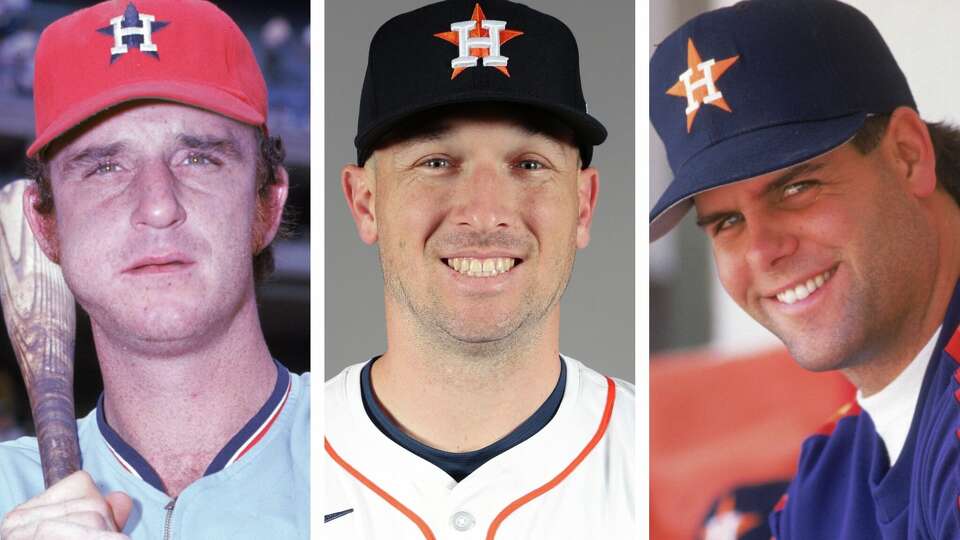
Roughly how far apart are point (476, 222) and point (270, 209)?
0.49 meters

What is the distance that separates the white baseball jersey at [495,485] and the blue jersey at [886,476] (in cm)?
41

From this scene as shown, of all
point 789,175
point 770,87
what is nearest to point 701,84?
point 770,87

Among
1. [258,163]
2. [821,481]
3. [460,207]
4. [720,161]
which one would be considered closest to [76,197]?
[258,163]

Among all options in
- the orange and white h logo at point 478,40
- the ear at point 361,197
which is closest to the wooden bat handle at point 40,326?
the ear at point 361,197

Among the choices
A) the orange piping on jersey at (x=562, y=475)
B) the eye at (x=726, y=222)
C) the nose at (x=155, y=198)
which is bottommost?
the orange piping on jersey at (x=562, y=475)

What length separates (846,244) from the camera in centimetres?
291

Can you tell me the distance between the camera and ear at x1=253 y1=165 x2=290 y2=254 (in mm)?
2965

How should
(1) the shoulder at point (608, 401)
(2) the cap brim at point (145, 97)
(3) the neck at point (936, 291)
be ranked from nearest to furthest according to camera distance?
(2) the cap brim at point (145, 97) < (3) the neck at point (936, 291) < (1) the shoulder at point (608, 401)

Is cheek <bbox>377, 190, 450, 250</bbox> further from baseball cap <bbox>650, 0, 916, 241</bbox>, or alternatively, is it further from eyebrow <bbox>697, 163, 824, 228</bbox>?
eyebrow <bbox>697, 163, 824, 228</bbox>

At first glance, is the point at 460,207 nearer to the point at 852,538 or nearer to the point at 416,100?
the point at 416,100

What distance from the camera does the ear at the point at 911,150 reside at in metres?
2.93

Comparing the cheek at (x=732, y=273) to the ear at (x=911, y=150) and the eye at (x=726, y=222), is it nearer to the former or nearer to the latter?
the eye at (x=726, y=222)

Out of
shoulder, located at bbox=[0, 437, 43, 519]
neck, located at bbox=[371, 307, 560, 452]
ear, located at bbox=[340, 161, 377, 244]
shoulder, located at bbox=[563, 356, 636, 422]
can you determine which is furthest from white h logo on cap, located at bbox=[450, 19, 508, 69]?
shoulder, located at bbox=[0, 437, 43, 519]

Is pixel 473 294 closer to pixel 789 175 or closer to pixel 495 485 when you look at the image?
pixel 495 485
